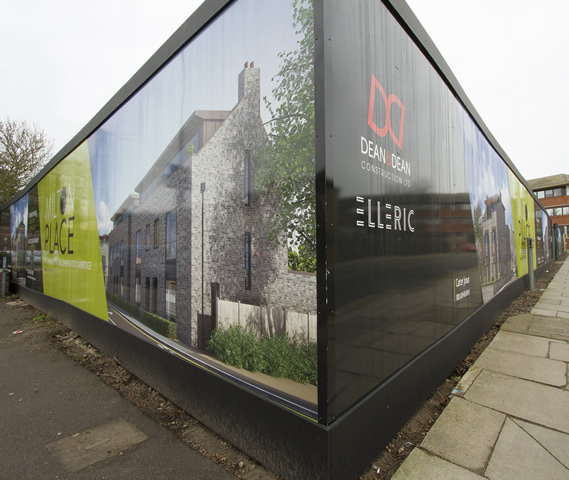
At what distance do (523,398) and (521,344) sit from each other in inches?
79.3

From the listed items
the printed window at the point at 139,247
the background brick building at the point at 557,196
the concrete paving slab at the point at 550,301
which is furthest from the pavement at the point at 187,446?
the background brick building at the point at 557,196

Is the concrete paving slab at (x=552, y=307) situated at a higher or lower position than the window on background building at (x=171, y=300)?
lower

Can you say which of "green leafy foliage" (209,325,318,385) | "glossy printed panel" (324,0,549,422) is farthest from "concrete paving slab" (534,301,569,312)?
"green leafy foliage" (209,325,318,385)

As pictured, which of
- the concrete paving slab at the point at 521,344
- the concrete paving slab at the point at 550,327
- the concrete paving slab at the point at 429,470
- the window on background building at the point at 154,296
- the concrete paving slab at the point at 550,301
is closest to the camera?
the concrete paving slab at the point at 429,470

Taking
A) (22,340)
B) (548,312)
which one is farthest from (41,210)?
(548,312)

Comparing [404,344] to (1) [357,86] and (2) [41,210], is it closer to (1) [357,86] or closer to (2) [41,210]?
(1) [357,86]

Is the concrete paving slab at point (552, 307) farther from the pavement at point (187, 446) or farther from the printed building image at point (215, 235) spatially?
the printed building image at point (215, 235)

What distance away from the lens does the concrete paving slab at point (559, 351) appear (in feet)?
14.0

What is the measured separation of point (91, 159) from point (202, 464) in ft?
15.1

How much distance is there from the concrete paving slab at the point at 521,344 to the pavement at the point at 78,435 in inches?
171

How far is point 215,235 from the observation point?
260cm

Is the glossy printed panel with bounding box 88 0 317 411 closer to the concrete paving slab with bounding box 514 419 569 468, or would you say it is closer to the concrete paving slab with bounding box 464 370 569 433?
the concrete paving slab with bounding box 514 419 569 468

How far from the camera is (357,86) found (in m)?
2.21

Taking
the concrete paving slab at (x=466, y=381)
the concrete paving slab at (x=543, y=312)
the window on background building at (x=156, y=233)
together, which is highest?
the window on background building at (x=156, y=233)
